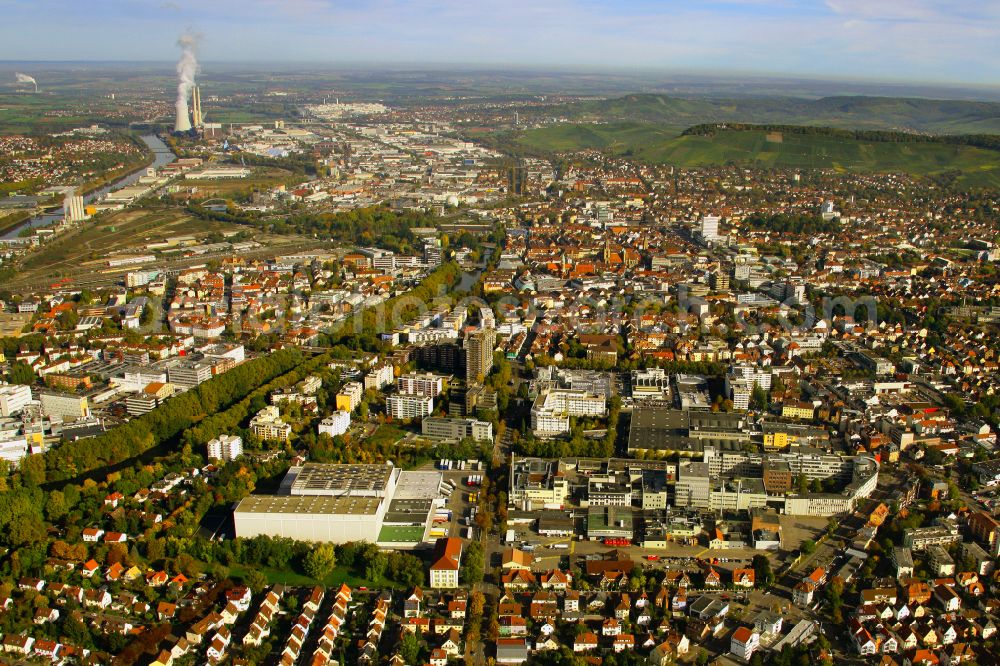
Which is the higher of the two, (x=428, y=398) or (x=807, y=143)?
(x=807, y=143)

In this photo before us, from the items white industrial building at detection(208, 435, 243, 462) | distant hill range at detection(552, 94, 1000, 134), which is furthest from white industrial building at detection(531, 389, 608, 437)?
distant hill range at detection(552, 94, 1000, 134)

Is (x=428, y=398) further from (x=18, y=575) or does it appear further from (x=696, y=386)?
(x=18, y=575)

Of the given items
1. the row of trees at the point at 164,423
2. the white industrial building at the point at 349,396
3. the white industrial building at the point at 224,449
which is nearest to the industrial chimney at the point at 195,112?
the row of trees at the point at 164,423

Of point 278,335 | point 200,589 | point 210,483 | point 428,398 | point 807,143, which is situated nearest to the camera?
point 200,589

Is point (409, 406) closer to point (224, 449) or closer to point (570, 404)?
point (570, 404)

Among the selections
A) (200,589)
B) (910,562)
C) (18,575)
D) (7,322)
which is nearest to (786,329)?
(910,562)
